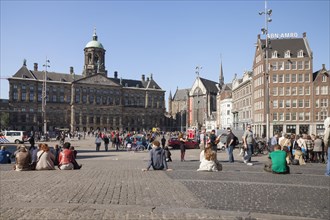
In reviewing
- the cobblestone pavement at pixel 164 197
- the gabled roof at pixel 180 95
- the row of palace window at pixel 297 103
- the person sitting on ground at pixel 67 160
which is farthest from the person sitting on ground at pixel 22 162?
the gabled roof at pixel 180 95

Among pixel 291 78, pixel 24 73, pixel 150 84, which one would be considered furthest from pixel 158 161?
pixel 150 84

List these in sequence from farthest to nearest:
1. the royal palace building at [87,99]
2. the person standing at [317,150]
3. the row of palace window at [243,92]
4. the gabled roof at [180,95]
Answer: the gabled roof at [180,95]
the royal palace building at [87,99]
the row of palace window at [243,92]
the person standing at [317,150]

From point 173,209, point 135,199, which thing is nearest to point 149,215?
point 173,209

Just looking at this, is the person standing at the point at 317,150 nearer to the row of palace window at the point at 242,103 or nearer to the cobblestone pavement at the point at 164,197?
the cobblestone pavement at the point at 164,197

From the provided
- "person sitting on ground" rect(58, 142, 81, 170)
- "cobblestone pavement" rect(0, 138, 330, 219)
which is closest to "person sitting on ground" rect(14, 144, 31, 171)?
"person sitting on ground" rect(58, 142, 81, 170)

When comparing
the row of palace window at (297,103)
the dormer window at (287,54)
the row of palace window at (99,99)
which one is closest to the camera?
the row of palace window at (297,103)

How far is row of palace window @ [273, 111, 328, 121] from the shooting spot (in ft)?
201

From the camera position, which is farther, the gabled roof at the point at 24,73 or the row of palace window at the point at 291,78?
the gabled roof at the point at 24,73

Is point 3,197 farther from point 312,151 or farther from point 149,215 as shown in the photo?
point 312,151

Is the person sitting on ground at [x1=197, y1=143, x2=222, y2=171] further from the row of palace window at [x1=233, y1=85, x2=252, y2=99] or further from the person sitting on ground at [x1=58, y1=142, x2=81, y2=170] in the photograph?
the row of palace window at [x1=233, y1=85, x2=252, y2=99]

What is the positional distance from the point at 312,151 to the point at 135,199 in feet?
48.3

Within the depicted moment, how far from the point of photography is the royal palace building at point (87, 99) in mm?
119688

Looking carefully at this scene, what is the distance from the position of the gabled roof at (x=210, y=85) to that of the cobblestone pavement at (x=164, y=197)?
126 meters

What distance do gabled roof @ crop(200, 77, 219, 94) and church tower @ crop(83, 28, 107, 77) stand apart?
3895 cm
